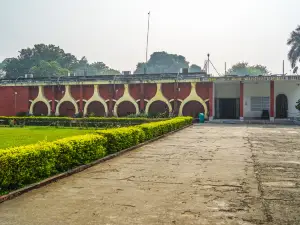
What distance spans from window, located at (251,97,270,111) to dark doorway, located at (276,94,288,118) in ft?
2.87

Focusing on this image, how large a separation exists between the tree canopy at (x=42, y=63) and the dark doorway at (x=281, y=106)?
155 ft

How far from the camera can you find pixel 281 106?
30844 mm

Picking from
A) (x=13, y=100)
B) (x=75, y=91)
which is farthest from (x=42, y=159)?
(x=13, y=100)

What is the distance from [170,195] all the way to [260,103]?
27.0m

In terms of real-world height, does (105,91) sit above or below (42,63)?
below

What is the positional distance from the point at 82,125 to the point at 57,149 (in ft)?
62.7

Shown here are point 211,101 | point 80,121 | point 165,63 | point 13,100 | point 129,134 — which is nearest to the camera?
point 129,134

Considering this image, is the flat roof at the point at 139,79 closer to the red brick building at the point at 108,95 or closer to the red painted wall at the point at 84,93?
the red brick building at the point at 108,95

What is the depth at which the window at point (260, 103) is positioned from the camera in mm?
30984

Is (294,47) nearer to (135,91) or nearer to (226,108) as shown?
(226,108)

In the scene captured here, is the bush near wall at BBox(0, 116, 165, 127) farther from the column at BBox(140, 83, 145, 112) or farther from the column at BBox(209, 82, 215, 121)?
the column at BBox(209, 82, 215, 121)

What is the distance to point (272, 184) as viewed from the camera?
6.82 metres

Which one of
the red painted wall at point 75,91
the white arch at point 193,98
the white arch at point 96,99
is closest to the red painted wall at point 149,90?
the white arch at point 193,98

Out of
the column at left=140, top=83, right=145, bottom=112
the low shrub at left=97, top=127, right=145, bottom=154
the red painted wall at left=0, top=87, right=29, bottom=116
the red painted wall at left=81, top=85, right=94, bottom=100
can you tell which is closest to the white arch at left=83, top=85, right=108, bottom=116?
the red painted wall at left=81, top=85, right=94, bottom=100
